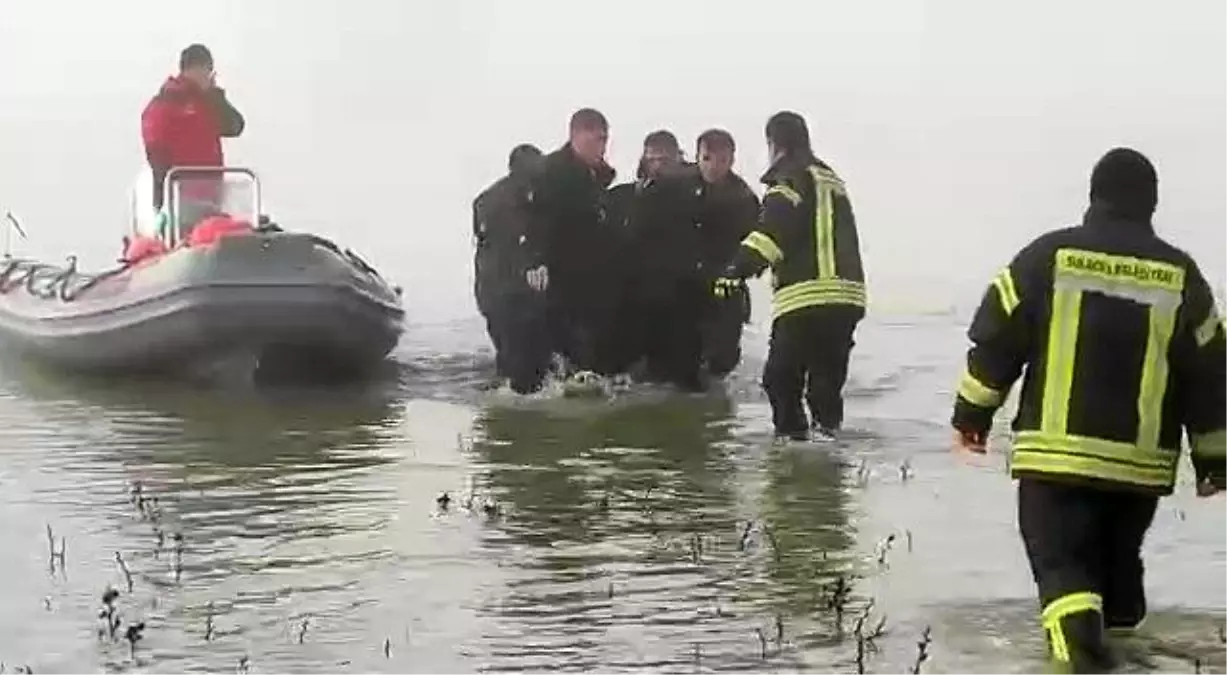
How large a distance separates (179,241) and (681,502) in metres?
6.92

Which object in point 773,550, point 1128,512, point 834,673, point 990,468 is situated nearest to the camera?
point 834,673

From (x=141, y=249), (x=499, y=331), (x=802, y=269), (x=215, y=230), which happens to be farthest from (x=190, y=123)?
(x=802, y=269)

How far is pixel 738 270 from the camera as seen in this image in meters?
10.3

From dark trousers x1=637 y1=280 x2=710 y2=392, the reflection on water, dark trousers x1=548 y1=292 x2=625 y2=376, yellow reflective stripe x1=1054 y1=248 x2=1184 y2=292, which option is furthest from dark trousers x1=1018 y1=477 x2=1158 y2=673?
dark trousers x1=548 y1=292 x2=625 y2=376

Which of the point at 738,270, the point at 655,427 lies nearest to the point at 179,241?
the point at 655,427

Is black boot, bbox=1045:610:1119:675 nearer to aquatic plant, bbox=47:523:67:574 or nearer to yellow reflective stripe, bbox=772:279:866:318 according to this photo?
aquatic plant, bbox=47:523:67:574

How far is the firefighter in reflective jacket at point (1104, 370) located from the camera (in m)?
5.75

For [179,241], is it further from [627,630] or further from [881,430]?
[627,630]

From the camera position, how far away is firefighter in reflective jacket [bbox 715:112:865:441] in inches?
404

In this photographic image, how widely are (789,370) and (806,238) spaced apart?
74 centimetres

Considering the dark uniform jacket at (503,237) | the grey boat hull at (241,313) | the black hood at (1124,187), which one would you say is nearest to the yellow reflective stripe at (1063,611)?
the black hood at (1124,187)

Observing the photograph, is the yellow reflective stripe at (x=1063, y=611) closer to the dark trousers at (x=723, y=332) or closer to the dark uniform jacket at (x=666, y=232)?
the dark uniform jacket at (x=666, y=232)

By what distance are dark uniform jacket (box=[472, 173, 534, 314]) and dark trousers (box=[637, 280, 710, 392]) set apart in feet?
2.65

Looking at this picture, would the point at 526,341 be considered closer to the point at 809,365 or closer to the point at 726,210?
the point at 726,210
